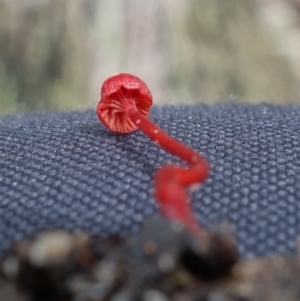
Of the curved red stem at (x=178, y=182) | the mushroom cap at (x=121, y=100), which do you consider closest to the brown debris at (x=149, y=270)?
the curved red stem at (x=178, y=182)

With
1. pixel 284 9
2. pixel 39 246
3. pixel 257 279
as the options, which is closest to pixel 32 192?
pixel 39 246

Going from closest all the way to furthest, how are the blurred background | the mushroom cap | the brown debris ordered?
the brown debris
the mushroom cap
the blurred background

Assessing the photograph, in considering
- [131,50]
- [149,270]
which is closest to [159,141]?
[149,270]

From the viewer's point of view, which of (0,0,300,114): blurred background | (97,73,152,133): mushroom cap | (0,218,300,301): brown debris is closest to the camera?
(0,218,300,301): brown debris

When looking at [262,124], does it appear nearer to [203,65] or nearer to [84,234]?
[84,234]

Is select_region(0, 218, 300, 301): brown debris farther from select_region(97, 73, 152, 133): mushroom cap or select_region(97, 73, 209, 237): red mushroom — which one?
select_region(97, 73, 152, 133): mushroom cap

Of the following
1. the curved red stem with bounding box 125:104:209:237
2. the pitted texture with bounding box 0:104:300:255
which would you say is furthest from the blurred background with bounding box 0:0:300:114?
the curved red stem with bounding box 125:104:209:237

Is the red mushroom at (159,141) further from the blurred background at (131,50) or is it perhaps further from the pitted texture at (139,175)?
the blurred background at (131,50)
